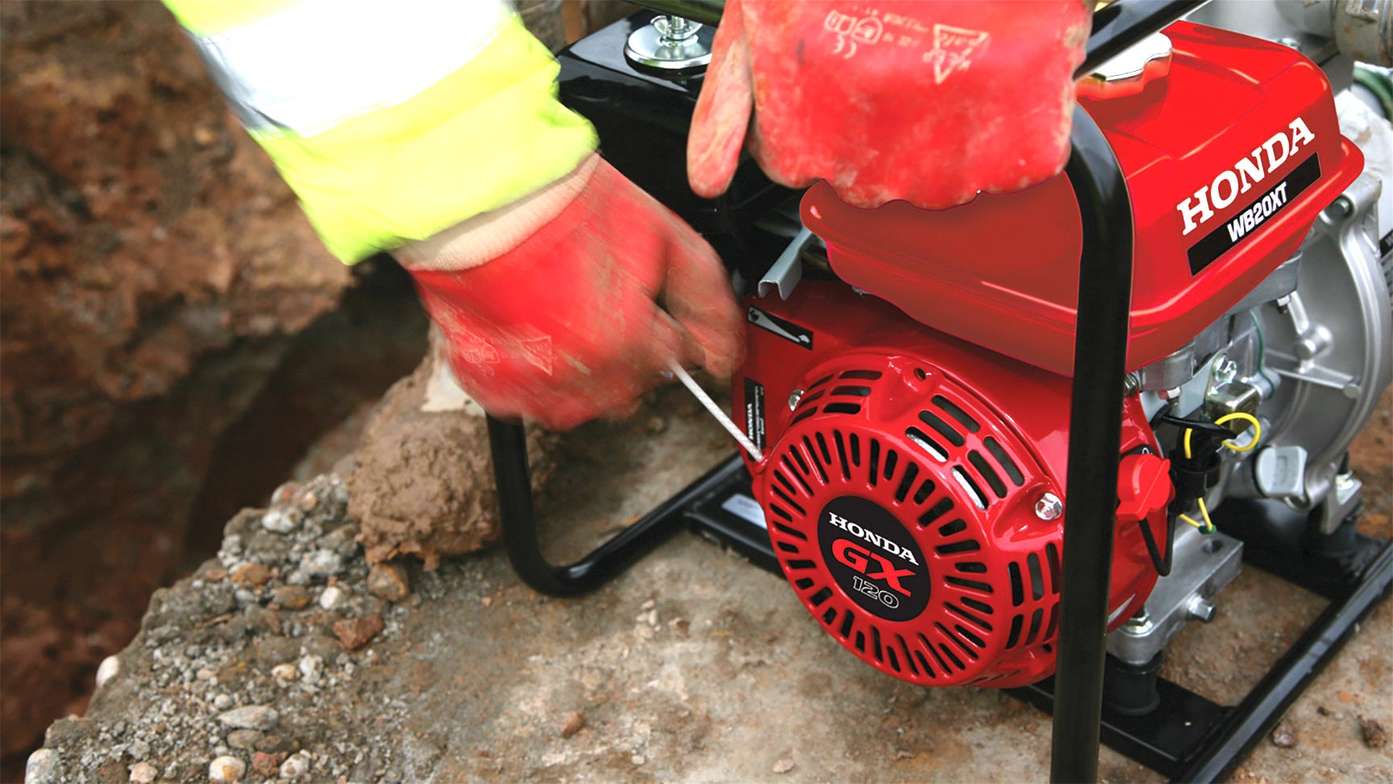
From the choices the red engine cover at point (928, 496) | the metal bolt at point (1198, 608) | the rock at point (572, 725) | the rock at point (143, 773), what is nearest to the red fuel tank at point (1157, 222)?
the red engine cover at point (928, 496)

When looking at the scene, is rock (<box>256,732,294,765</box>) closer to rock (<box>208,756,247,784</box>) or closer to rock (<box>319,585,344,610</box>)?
rock (<box>208,756,247,784</box>)

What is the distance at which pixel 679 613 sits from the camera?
191 cm

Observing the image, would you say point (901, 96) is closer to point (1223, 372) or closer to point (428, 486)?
point (1223, 372)

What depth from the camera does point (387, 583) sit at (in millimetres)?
1955

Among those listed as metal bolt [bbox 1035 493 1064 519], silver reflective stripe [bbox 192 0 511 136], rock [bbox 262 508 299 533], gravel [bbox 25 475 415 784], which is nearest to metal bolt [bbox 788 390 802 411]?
metal bolt [bbox 1035 493 1064 519]

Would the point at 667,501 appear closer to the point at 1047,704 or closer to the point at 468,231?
the point at 1047,704

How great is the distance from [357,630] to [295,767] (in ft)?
0.76

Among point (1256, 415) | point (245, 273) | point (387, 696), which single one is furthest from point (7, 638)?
point (1256, 415)

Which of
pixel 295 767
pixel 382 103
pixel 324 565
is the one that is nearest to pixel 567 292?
pixel 382 103

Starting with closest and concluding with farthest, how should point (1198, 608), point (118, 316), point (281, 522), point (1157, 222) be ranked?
point (1157, 222) < point (1198, 608) < point (281, 522) < point (118, 316)

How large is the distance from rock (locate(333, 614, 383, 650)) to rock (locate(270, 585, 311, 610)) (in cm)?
7

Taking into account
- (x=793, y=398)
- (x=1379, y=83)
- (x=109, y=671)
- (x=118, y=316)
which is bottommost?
(x=118, y=316)

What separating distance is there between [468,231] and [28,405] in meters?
2.81

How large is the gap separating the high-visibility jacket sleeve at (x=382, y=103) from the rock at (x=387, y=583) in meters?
0.88
